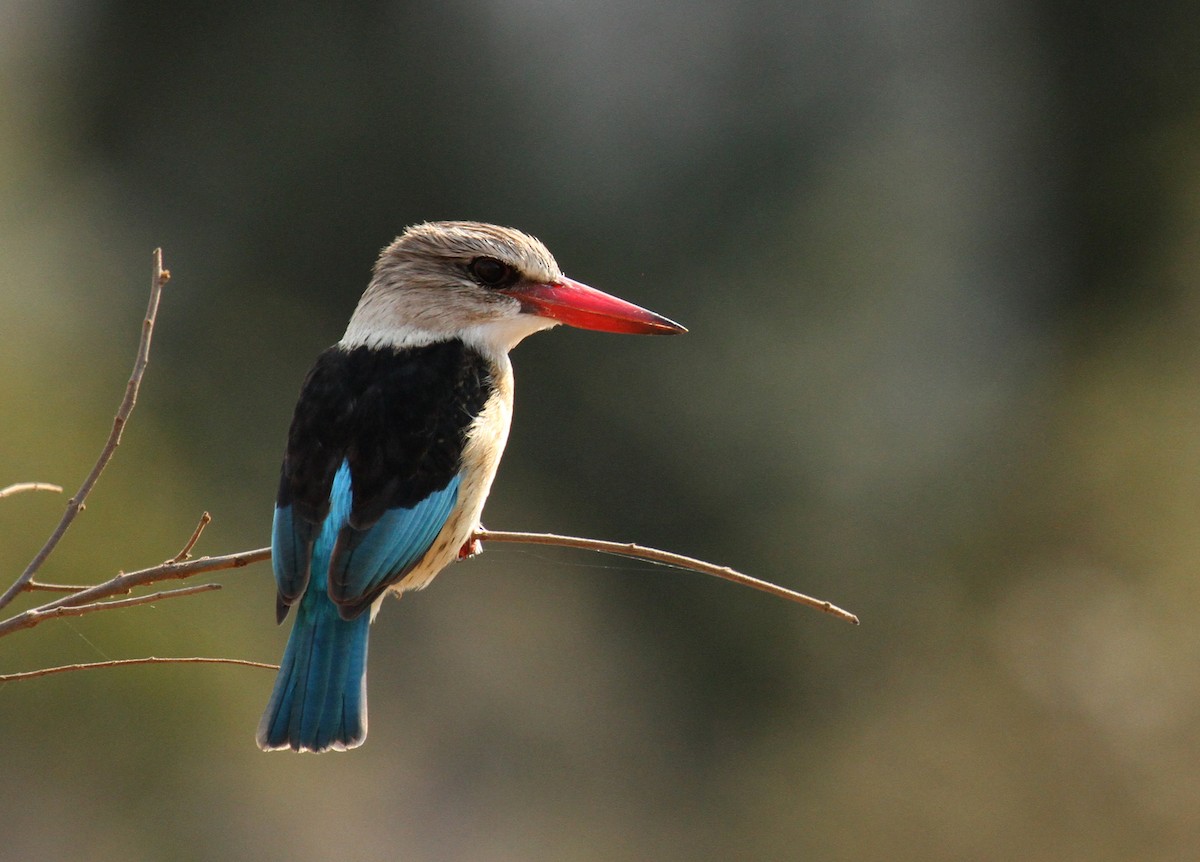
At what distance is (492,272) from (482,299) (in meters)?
0.07

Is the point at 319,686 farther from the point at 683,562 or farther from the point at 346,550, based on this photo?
the point at 683,562

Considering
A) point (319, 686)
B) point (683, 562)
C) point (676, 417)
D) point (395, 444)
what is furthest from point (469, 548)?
point (676, 417)

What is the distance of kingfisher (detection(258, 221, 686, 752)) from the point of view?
246cm

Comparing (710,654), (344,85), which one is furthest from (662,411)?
(344,85)

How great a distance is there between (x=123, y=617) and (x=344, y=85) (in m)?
6.61

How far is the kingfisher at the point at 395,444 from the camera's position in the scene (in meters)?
2.46

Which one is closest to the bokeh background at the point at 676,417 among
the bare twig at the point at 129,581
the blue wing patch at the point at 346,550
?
the blue wing patch at the point at 346,550

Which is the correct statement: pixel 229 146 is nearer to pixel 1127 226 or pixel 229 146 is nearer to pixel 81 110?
pixel 81 110

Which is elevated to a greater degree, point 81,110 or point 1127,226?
point 1127,226

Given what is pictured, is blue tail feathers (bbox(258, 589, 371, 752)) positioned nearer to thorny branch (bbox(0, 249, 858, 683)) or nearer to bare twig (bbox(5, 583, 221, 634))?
thorny branch (bbox(0, 249, 858, 683))

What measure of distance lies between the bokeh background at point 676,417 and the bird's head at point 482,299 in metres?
4.17

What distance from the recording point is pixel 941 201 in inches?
474

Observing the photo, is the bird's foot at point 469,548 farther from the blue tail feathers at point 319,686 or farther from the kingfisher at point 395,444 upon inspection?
the blue tail feathers at point 319,686

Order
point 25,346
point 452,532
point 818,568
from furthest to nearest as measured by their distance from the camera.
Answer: point 818,568 < point 25,346 < point 452,532
